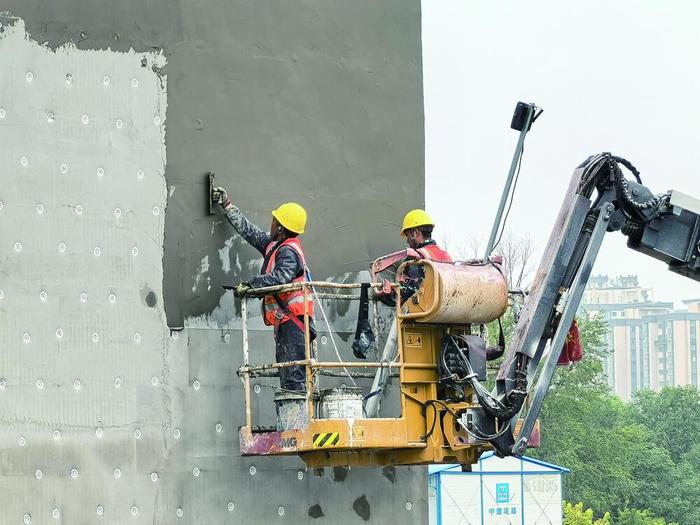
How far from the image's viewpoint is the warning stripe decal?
29.9 feet

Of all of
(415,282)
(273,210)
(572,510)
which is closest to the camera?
(415,282)

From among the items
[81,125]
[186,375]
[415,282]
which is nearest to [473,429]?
[415,282]

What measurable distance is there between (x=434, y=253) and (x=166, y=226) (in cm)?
233

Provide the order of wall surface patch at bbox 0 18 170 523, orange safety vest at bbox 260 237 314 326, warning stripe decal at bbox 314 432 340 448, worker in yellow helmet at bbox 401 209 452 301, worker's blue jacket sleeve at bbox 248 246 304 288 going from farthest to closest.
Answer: worker in yellow helmet at bbox 401 209 452 301 < orange safety vest at bbox 260 237 314 326 < worker's blue jacket sleeve at bbox 248 246 304 288 < wall surface patch at bbox 0 18 170 523 < warning stripe decal at bbox 314 432 340 448

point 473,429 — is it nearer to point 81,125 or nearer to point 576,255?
point 576,255

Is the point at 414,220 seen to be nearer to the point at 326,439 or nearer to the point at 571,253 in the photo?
the point at 571,253

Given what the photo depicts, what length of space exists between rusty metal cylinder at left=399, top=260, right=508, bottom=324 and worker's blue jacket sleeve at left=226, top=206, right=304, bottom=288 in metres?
0.90

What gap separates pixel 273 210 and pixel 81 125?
191 cm

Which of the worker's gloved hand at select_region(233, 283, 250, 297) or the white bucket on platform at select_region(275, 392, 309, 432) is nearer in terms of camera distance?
the white bucket on platform at select_region(275, 392, 309, 432)

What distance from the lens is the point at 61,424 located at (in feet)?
31.1

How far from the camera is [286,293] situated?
982 centimetres

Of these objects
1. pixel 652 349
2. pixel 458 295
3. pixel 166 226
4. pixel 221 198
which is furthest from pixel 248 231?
pixel 652 349

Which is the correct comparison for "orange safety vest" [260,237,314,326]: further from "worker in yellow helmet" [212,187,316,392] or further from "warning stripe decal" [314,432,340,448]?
"warning stripe decal" [314,432,340,448]

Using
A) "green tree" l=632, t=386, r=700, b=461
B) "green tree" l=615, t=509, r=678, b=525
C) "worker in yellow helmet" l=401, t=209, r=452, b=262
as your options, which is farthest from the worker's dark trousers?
"green tree" l=632, t=386, r=700, b=461
